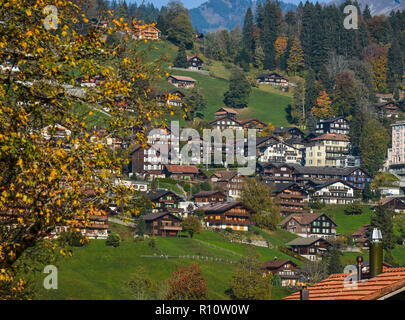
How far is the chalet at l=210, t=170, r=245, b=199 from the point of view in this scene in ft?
A: 447

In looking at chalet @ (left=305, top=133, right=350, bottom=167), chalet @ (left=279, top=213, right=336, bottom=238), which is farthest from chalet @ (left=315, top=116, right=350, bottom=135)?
chalet @ (left=279, top=213, right=336, bottom=238)

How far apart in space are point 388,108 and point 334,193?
5981cm

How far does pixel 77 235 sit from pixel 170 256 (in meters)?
75.7

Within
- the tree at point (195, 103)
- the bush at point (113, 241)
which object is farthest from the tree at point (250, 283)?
the tree at point (195, 103)

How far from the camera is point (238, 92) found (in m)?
194

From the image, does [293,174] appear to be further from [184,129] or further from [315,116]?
[315,116]

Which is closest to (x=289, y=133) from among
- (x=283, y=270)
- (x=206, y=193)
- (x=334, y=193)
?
(x=334, y=193)

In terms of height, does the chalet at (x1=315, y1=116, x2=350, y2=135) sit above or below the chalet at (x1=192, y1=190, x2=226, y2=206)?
above

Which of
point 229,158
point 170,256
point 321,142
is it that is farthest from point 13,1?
point 321,142

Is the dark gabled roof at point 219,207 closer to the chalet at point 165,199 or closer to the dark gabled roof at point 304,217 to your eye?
the chalet at point 165,199

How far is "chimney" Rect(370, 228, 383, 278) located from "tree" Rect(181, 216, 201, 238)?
88.3 m

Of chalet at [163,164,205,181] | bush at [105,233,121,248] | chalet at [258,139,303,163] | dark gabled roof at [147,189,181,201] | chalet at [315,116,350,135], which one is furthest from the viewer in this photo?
chalet at [315,116,350,135]

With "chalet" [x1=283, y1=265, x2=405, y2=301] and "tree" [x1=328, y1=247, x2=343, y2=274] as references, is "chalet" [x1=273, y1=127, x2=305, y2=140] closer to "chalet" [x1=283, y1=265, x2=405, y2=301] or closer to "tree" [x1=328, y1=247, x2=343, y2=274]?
"tree" [x1=328, y1=247, x2=343, y2=274]

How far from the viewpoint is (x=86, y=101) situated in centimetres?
1565
